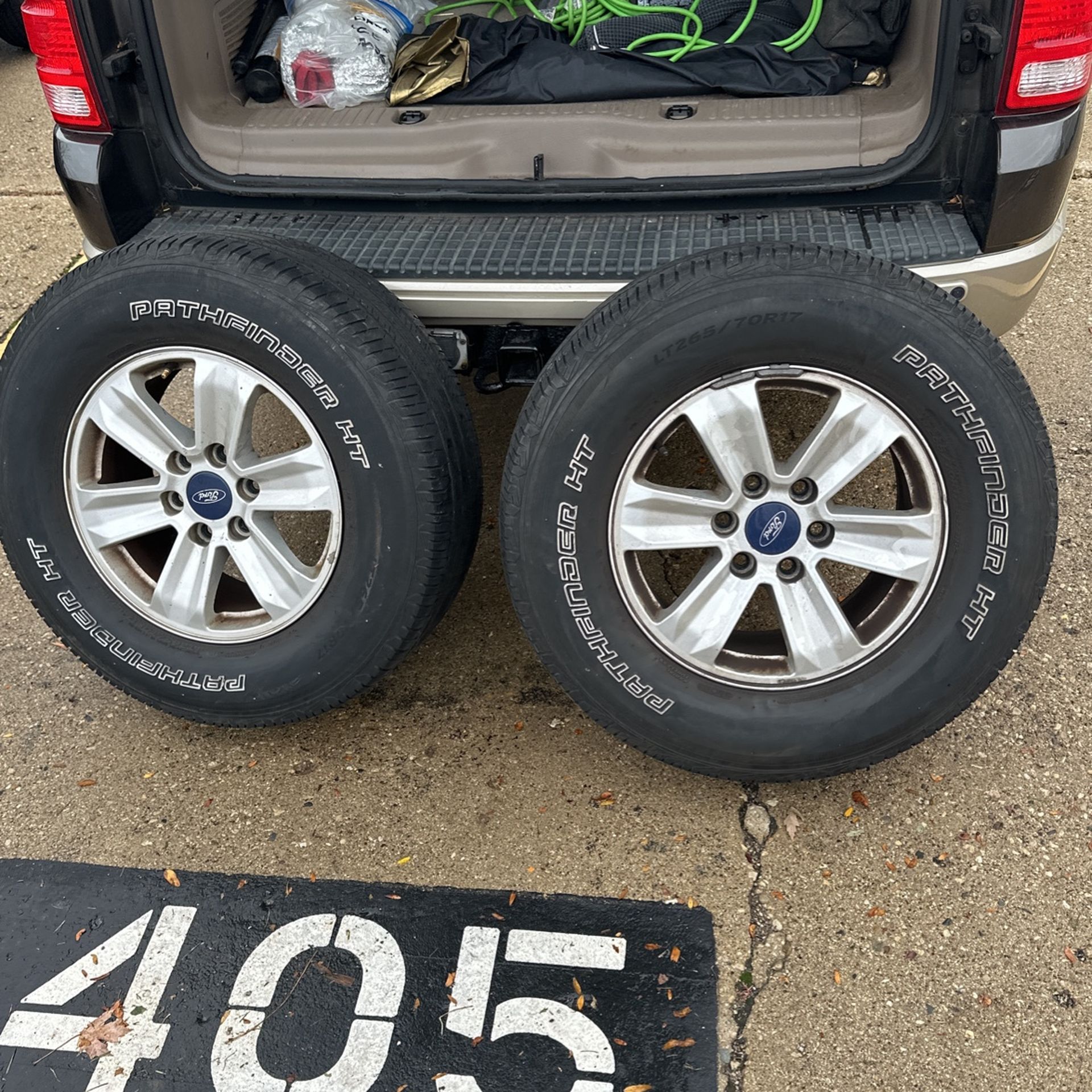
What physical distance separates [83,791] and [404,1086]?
1.21 meters

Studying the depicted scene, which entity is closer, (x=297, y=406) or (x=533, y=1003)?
(x=533, y=1003)

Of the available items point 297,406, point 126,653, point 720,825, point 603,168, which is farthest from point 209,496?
point 720,825

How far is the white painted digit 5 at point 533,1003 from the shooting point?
218 centimetres

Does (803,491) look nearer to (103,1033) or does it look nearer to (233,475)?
(233,475)

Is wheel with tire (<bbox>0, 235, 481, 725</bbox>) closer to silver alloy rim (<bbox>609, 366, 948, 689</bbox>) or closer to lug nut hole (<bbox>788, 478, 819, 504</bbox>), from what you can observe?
silver alloy rim (<bbox>609, 366, 948, 689</bbox>)

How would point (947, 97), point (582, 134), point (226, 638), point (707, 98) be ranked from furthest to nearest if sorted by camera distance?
point (707, 98) → point (582, 134) → point (226, 638) → point (947, 97)

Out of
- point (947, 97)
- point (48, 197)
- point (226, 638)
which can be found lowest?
point (48, 197)

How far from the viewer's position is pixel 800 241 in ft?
8.60

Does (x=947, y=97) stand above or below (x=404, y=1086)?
above

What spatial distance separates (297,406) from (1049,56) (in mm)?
1914

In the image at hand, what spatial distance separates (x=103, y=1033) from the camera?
2285mm

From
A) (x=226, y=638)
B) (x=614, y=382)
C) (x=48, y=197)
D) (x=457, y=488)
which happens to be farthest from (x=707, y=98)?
(x=48, y=197)

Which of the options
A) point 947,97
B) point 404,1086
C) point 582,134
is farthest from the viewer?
point 582,134

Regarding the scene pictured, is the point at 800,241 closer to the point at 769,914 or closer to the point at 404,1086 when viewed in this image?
the point at 769,914
